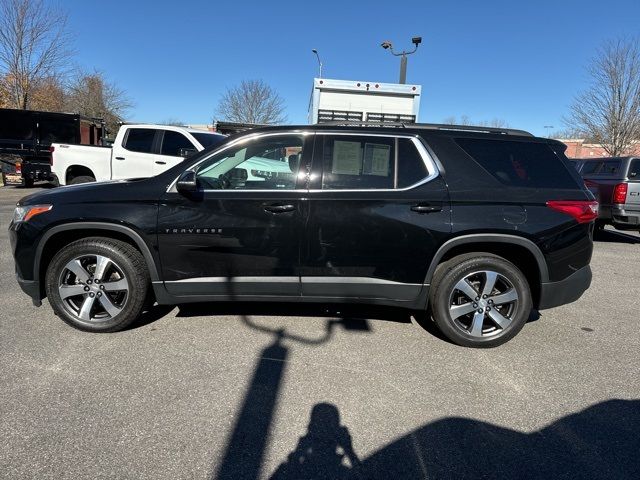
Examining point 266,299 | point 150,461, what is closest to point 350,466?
point 150,461

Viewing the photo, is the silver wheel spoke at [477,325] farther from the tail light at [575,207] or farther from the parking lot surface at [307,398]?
the tail light at [575,207]

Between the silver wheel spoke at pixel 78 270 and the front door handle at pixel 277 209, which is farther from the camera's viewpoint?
the silver wheel spoke at pixel 78 270

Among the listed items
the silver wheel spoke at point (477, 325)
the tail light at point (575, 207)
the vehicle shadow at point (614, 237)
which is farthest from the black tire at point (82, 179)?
the vehicle shadow at point (614, 237)

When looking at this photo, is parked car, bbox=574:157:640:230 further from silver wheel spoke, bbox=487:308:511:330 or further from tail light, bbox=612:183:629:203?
silver wheel spoke, bbox=487:308:511:330

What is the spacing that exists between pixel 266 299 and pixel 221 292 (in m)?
0.38

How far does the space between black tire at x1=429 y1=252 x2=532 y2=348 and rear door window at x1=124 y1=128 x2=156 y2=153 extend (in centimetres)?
722

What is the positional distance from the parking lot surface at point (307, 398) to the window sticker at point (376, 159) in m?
1.45

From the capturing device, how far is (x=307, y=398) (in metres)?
2.78

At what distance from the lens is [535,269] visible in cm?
356

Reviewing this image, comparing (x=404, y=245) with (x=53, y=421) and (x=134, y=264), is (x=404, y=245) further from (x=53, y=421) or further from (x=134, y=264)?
(x=53, y=421)

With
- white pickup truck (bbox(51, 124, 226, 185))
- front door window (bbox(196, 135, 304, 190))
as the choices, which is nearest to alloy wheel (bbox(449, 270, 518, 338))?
front door window (bbox(196, 135, 304, 190))

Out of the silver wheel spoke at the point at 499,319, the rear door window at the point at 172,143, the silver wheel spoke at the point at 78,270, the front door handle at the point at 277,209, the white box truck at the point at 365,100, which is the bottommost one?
the silver wheel spoke at the point at 499,319

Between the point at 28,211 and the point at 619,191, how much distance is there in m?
9.53

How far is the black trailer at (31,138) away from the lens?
13914mm
